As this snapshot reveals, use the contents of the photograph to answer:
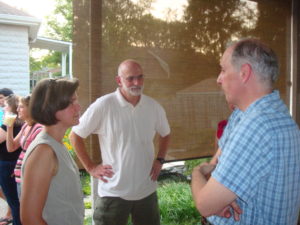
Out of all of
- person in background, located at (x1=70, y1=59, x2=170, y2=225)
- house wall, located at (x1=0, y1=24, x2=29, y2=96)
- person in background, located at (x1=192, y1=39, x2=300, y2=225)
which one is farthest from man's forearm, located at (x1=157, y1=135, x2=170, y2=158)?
house wall, located at (x1=0, y1=24, x2=29, y2=96)

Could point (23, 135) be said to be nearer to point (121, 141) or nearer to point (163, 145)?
point (121, 141)

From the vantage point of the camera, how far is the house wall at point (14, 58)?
6302 millimetres

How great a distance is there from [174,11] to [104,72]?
903 mm

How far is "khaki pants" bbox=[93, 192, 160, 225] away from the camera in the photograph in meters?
2.32

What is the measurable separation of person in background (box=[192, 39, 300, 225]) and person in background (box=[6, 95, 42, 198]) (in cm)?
188

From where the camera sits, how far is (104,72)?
2531 mm

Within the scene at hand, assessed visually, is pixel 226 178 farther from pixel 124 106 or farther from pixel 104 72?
pixel 104 72

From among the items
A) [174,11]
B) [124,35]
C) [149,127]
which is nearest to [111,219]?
[149,127]

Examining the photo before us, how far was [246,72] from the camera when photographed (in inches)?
47.8

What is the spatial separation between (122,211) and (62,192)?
0.94 meters

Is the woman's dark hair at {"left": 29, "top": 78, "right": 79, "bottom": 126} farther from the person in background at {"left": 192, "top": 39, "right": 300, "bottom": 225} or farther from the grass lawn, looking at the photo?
the grass lawn

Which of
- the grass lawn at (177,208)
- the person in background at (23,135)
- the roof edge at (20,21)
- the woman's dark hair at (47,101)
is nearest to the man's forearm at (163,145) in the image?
the person in background at (23,135)

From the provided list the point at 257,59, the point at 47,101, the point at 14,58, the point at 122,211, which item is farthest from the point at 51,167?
the point at 14,58

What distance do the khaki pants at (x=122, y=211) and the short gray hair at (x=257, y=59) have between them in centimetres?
149
